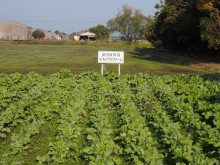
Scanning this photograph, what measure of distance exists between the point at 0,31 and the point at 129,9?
154 feet

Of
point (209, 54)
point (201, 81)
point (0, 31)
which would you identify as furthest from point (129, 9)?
point (201, 81)

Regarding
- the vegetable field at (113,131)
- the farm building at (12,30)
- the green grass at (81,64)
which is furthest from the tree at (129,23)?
the vegetable field at (113,131)

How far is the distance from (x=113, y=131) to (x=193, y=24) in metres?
23.3

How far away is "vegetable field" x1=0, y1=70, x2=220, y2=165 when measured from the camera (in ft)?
14.6

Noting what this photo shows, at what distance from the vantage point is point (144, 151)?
4.38m

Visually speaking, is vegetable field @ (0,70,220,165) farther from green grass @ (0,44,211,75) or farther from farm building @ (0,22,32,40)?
farm building @ (0,22,32,40)

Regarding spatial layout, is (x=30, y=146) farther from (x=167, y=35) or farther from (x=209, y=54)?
(x=167, y=35)

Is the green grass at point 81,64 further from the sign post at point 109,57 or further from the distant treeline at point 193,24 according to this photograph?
the sign post at point 109,57

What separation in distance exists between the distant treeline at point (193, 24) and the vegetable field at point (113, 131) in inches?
498

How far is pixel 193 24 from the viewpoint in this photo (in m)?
26.0

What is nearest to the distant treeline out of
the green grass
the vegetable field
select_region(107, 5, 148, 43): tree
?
the green grass

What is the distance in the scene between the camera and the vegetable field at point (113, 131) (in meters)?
4.46

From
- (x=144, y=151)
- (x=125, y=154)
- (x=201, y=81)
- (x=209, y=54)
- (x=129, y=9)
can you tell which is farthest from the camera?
(x=129, y=9)

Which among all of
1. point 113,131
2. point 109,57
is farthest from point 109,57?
point 113,131
